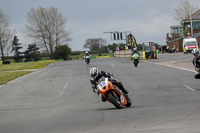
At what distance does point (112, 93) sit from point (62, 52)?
8578cm

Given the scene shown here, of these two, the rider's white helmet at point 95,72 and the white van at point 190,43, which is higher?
the white van at point 190,43

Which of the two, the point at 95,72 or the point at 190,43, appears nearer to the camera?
the point at 95,72

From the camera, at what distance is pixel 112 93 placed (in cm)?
1088

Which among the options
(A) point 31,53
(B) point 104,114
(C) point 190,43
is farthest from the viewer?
(A) point 31,53

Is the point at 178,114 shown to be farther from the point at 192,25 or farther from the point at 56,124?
the point at 192,25

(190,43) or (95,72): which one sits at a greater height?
(190,43)

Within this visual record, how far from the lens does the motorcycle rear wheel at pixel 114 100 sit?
10773 mm

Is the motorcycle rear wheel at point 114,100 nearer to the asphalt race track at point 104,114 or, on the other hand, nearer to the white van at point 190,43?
the asphalt race track at point 104,114

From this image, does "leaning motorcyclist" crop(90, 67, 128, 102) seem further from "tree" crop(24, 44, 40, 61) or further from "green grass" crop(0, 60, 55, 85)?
"tree" crop(24, 44, 40, 61)

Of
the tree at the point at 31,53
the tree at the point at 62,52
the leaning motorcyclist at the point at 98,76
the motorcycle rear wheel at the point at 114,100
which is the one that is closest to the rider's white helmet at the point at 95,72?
the leaning motorcyclist at the point at 98,76

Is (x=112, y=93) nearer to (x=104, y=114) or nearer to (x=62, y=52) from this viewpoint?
(x=104, y=114)

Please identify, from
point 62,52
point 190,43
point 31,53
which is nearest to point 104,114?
point 190,43

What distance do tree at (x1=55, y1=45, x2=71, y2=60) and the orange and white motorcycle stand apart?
85.0m

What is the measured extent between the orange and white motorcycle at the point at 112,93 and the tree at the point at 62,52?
279 ft
